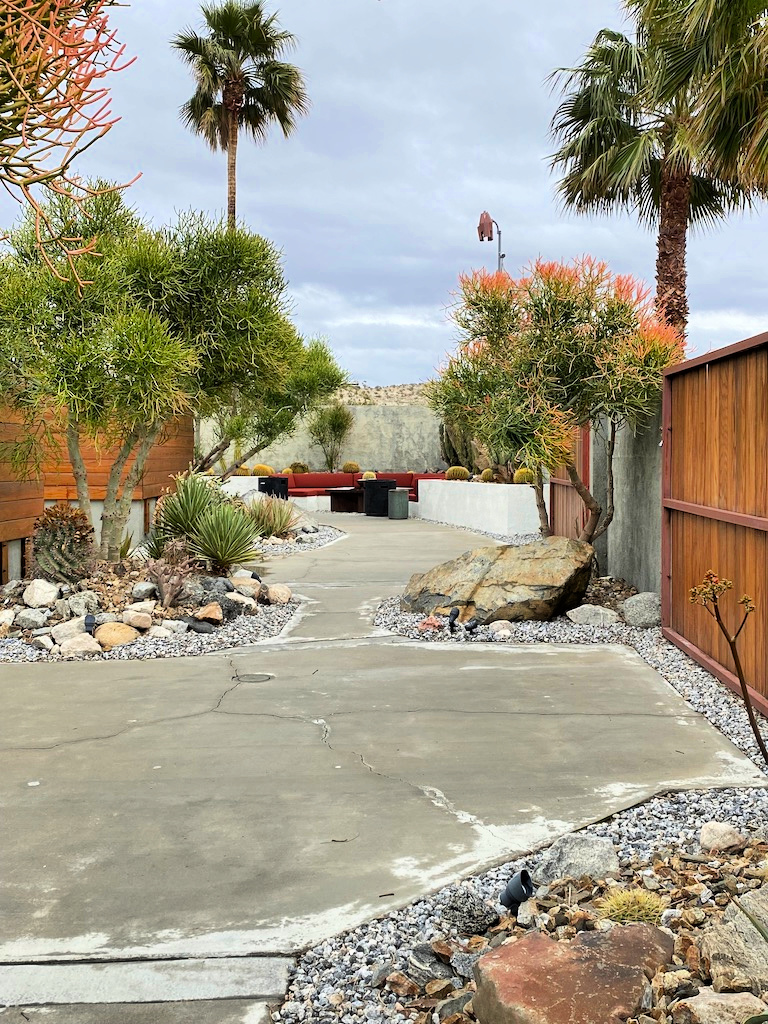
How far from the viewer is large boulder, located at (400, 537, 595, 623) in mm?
9000

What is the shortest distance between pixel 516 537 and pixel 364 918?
15647 mm

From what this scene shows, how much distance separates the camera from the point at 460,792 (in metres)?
4.64

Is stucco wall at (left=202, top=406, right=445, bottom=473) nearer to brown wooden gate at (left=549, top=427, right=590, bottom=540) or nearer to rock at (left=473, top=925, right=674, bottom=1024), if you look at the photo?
brown wooden gate at (left=549, top=427, right=590, bottom=540)

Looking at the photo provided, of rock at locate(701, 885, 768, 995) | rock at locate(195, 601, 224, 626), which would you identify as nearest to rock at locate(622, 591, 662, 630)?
rock at locate(195, 601, 224, 626)

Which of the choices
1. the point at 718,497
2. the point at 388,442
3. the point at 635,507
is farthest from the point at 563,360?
the point at 388,442

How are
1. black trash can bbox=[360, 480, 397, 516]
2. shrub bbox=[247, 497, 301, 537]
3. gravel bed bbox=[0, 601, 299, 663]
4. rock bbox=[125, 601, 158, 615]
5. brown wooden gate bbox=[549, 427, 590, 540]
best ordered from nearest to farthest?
gravel bed bbox=[0, 601, 299, 663] < rock bbox=[125, 601, 158, 615] < brown wooden gate bbox=[549, 427, 590, 540] < shrub bbox=[247, 497, 301, 537] < black trash can bbox=[360, 480, 397, 516]

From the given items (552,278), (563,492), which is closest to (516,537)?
(563,492)

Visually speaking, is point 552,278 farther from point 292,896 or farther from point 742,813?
point 292,896

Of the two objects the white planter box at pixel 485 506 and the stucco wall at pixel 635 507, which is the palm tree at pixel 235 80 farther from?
the stucco wall at pixel 635 507

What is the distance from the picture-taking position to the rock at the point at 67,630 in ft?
27.2

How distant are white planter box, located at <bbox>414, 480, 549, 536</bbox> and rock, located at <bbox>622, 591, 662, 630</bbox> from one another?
974 cm

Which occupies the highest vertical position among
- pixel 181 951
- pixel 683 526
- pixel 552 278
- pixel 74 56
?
pixel 552 278

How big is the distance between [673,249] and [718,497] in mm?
10589

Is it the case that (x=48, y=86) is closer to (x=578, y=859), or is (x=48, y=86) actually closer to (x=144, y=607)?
(x=578, y=859)
